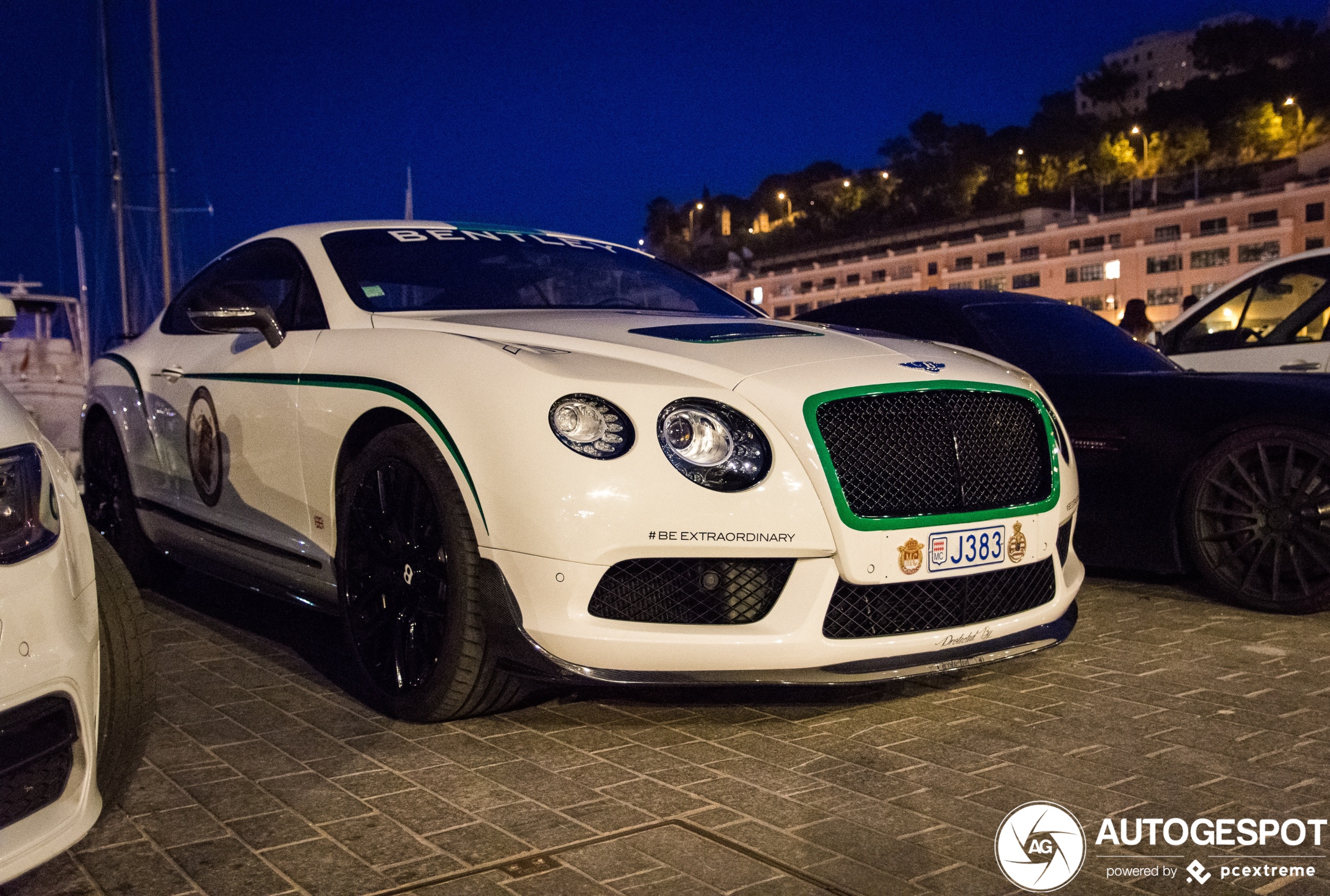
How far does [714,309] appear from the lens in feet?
16.4

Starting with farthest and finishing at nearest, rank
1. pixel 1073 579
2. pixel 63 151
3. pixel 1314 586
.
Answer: pixel 63 151, pixel 1314 586, pixel 1073 579

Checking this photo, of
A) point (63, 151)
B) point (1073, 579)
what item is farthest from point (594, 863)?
point (63, 151)

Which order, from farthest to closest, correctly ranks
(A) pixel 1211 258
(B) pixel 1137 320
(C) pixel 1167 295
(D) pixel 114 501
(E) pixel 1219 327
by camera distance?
(C) pixel 1167 295, (A) pixel 1211 258, (B) pixel 1137 320, (E) pixel 1219 327, (D) pixel 114 501

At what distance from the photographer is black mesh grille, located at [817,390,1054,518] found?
3.46 m

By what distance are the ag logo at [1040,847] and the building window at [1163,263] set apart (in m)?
88.5

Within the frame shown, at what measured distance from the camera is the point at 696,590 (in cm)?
338

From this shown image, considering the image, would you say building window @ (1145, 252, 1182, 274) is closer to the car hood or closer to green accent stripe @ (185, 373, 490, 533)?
the car hood

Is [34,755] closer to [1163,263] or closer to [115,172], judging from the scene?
[115,172]

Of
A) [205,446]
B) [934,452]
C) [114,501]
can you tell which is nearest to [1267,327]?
[934,452]

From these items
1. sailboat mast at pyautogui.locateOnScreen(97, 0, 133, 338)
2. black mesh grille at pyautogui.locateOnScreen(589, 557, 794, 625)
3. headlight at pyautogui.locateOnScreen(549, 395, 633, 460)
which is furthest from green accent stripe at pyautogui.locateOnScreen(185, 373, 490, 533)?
sailboat mast at pyautogui.locateOnScreen(97, 0, 133, 338)

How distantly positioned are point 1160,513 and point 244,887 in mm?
4242

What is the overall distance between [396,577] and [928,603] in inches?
61.7

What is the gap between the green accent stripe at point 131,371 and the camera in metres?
5.50

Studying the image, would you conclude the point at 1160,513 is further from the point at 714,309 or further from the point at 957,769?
the point at 957,769
